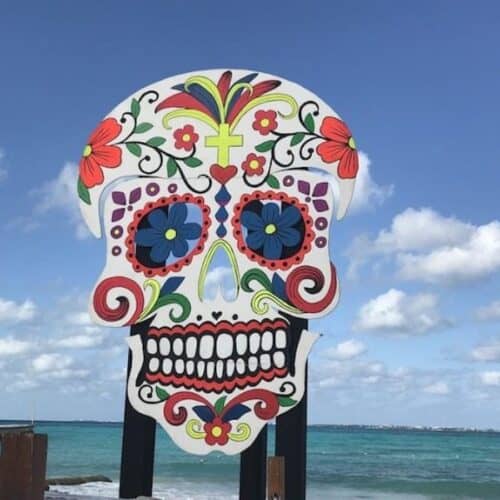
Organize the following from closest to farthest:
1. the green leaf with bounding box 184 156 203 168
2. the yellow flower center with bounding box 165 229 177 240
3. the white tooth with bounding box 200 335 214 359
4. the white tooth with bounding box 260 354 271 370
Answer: the white tooth with bounding box 260 354 271 370, the white tooth with bounding box 200 335 214 359, the yellow flower center with bounding box 165 229 177 240, the green leaf with bounding box 184 156 203 168

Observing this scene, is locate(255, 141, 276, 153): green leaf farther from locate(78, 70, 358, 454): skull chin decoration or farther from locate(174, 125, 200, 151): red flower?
locate(174, 125, 200, 151): red flower

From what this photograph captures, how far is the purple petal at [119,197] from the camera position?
591 cm

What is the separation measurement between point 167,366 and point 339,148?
2096 millimetres

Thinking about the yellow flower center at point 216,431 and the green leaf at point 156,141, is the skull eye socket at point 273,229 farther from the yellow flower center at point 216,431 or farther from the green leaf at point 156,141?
the yellow flower center at point 216,431

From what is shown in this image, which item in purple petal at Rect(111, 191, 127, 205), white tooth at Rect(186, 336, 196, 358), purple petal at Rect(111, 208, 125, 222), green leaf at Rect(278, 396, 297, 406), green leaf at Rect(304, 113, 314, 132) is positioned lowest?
green leaf at Rect(278, 396, 297, 406)

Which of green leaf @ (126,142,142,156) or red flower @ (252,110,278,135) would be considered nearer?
red flower @ (252,110,278,135)

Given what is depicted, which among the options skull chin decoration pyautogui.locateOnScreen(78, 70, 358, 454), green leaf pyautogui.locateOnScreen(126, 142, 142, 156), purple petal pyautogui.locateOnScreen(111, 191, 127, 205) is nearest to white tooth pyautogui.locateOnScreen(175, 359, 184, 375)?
skull chin decoration pyautogui.locateOnScreen(78, 70, 358, 454)

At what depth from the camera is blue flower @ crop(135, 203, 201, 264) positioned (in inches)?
225

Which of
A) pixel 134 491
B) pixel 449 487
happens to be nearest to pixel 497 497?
pixel 449 487

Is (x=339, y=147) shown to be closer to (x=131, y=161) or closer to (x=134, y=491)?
(x=131, y=161)

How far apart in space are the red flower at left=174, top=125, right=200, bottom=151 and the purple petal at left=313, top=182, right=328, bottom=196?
1.07m

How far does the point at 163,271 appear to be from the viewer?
568 cm

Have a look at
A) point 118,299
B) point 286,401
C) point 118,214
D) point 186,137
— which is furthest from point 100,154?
point 286,401

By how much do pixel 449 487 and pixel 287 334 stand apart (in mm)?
18619
